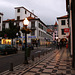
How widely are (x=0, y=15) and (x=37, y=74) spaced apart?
3999 cm

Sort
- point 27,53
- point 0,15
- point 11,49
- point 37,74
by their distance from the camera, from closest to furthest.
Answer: point 37,74, point 27,53, point 11,49, point 0,15

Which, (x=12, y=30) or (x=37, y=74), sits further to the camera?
(x=12, y=30)

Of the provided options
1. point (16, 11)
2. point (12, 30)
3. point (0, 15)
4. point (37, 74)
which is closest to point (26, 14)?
point (16, 11)

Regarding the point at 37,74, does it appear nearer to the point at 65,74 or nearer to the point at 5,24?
the point at 65,74

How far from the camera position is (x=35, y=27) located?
49000 mm

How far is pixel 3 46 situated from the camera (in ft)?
56.0

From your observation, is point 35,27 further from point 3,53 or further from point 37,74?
point 37,74

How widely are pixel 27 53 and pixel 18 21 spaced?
4265 centimetres

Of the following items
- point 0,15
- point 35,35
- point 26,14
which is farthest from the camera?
point 26,14

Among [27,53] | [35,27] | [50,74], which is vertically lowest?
[50,74]

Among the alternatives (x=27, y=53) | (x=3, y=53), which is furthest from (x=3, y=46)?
(x=27, y=53)

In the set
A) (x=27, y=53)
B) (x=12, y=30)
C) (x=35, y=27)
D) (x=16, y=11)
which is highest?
(x=16, y=11)

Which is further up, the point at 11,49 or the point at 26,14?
the point at 26,14

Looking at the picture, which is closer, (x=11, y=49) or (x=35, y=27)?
(x=11, y=49)
